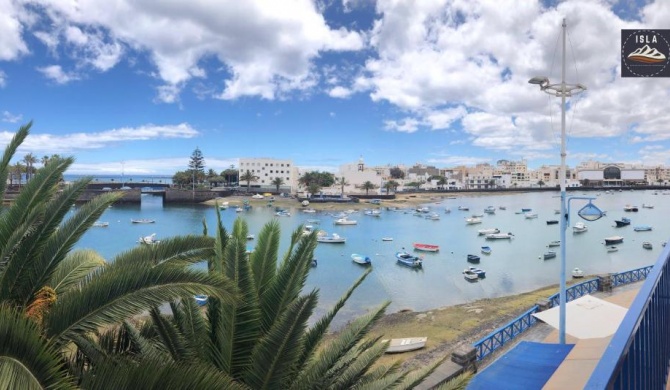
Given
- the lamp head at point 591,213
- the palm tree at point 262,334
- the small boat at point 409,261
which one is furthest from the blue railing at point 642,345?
the small boat at point 409,261

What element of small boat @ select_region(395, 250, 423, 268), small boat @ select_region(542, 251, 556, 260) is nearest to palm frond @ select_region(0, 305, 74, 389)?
small boat @ select_region(395, 250, 423, 268)

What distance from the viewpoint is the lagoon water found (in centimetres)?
2792

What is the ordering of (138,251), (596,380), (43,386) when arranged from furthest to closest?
(138,251) → (43,386) → (596,380)

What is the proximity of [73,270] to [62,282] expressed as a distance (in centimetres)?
21

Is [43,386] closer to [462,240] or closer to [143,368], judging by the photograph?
[143,368]

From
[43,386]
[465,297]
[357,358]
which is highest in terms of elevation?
[43,386]

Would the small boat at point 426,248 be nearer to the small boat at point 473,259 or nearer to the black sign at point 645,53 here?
the small boat at point 473,259

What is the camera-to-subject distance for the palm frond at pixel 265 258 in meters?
4.59

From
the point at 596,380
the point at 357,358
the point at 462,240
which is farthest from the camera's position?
the point at 462,240

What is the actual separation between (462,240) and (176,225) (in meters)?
41.4

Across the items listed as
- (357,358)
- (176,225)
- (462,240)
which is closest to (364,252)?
(462,240)

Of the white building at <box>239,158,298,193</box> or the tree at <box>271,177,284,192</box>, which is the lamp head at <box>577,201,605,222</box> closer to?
the tree at <box>271,177,284,192</box>

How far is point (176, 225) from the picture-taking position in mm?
61469

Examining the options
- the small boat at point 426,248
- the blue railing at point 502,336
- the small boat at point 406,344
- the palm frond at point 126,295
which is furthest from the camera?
the small boat at point 426,248
